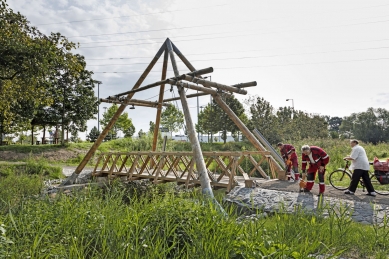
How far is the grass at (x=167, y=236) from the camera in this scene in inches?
98.7

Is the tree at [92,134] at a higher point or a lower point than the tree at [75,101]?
lower

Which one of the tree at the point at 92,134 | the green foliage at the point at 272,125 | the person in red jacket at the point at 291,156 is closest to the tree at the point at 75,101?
the tree at the point at 92,134

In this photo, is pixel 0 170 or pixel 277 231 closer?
pixel 277 231

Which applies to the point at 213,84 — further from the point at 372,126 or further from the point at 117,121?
the point at 372,126

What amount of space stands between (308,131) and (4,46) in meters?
28.4

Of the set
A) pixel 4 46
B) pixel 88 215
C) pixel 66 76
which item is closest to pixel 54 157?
pixel 66 76

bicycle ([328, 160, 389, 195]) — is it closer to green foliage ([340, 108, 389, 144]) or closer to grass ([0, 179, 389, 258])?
grass ([0, 179, 389, 258])

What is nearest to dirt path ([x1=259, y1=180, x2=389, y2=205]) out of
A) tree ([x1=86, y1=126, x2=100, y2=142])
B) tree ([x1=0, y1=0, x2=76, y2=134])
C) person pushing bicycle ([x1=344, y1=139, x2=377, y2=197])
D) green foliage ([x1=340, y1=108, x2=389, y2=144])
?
person pushing bicycle ([x1=344, y1=139, x2=377, y2=197])

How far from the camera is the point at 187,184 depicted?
27.1 feet

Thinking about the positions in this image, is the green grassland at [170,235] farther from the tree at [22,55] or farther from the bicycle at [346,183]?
the tree at [22,55]

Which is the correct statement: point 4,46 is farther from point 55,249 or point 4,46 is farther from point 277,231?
point 277,231

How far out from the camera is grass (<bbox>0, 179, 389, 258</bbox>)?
2.51 metres

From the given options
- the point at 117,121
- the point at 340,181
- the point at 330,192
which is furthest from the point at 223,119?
the point at 330,192

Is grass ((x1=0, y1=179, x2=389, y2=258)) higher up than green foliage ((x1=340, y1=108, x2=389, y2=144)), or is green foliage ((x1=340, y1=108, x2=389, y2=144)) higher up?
green foliage ((x1=340, y1=108, x2=389, y2=144))
